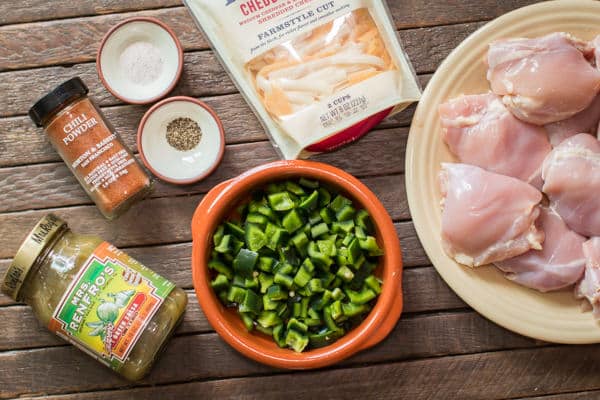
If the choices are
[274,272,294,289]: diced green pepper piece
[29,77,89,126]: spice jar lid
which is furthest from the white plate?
[29,77,89,126]: spice jar lid

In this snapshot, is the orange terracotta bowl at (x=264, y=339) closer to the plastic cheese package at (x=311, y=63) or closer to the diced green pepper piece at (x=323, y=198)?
the diced green pepper piece at (x=323, y=198)

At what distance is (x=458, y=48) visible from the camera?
1580 mm

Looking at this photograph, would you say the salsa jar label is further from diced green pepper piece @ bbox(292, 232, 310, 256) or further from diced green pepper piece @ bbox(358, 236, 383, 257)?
diced green pepper piece @ bbox(358, 236, 383, 257)

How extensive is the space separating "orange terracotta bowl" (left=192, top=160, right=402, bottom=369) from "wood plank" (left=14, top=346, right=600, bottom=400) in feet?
0.65

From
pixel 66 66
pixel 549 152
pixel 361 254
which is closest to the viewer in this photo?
pixel 361 254

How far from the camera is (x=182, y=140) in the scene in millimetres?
1645

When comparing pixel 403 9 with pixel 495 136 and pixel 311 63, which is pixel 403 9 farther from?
pixel 495 136

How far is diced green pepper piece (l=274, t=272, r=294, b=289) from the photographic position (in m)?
1.46

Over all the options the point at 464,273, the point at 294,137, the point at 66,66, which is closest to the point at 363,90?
the point at 294,137

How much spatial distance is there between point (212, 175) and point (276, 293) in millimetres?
402

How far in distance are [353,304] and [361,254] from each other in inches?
4.9

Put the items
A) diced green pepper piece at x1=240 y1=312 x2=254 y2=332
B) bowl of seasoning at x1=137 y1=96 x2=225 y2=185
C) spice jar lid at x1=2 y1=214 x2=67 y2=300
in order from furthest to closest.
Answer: bowl of seasoning at x1=137 y1=96 x2=225 y2=185, diced green pepper piece at x1=240 y1=312 x2=254 y2=332, spice jar lid at x1=2 y1=214 x2=67 y2=300

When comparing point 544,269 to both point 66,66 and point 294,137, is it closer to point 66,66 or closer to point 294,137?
point 294,137

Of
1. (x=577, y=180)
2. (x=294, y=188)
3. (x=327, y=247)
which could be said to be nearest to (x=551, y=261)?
(x=577, y=180)
